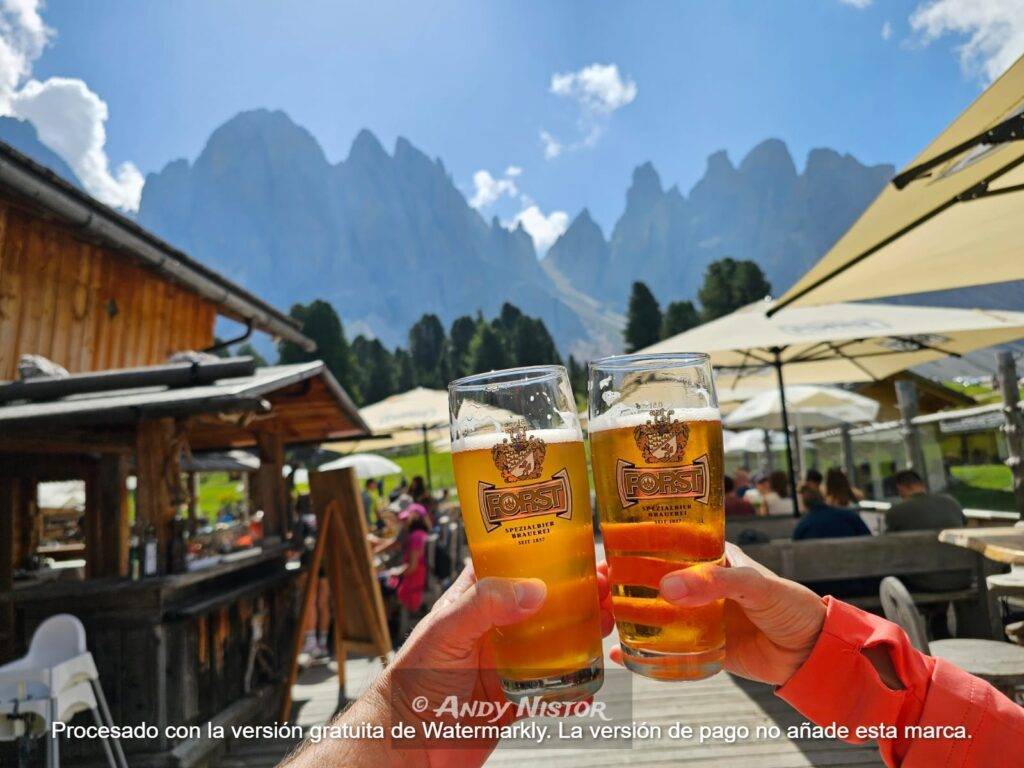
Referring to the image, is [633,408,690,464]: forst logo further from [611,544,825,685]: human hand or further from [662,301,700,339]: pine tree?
[662,301,700,339]: pine tree

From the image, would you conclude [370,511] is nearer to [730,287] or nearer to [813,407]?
[813,407]

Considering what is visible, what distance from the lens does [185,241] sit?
427 feet

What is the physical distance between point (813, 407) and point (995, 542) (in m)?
7.79

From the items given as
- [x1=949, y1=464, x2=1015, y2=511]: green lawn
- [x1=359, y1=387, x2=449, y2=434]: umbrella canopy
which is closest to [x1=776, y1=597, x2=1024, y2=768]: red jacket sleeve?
[x1=359, y1=387, x2=449, y2=434]: umbrella canopy

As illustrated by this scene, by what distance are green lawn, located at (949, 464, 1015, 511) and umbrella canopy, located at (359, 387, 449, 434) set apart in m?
7.20

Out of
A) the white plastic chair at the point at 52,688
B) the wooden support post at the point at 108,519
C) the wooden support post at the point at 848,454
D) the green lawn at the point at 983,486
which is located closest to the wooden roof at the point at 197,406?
the wooden support post at the point at 108,519

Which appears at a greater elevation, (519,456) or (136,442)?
(136,442)

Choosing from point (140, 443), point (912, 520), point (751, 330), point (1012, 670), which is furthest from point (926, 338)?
point (140, 443)

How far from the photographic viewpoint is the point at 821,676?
38.0 inches

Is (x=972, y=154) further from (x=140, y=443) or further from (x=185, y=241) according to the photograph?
(x=185, y=241)

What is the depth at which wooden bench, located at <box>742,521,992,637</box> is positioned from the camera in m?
3.88

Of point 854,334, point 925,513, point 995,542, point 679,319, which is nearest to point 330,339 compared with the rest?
point 679,319

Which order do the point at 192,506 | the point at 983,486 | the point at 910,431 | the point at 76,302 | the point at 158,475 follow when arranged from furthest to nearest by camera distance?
the point at 983,486 → the point at 192,506 → the point at 910,431 → the point at 76,302 → the point at 158,475

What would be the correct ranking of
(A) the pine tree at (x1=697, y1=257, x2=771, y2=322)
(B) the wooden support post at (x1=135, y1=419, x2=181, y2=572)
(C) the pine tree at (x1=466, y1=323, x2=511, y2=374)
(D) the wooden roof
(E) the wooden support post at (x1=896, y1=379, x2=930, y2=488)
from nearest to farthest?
(D) the wooden roof, (B) the wooden support post at (x1=135, y1=419, x2=181, y2=572), (E) the wooden support post at (x1=896, y1=379, x2=930, y2=488), (A) the pine tree at (x1=697, y1=257, x2=771, y2=322), (C) the pine tree at (x1=466, y1=323, x2=511, y2=374)
